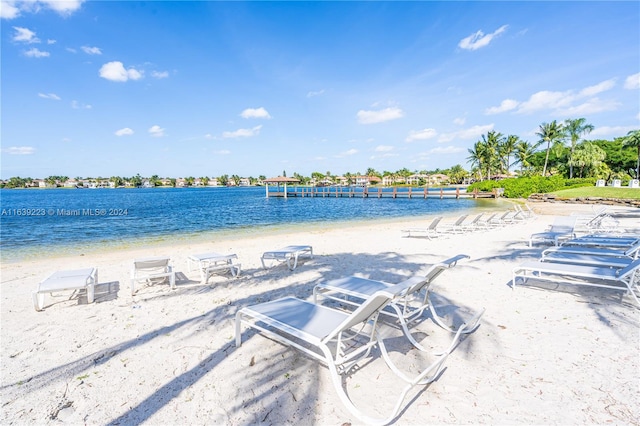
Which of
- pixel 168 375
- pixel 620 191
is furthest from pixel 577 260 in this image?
pixel 620 191

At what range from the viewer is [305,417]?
7.38ft

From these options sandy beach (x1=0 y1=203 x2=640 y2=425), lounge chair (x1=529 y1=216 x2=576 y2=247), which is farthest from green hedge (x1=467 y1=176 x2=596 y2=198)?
sandy beach (x1=0 y1=203 x2=640 y2=425)

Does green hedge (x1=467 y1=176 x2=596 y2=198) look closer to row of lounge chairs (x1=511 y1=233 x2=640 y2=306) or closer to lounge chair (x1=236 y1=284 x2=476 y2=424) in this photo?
row of lounge chairs (x1=511 y1=233 x2=640 y2=306)

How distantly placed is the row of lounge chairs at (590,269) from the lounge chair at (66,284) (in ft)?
22.0

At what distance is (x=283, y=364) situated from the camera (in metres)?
2.95

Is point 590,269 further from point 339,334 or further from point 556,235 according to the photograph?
point 339,334

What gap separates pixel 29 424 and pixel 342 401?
2.35 m

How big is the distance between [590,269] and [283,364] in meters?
4.76

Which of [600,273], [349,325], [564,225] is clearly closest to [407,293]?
[349,325]

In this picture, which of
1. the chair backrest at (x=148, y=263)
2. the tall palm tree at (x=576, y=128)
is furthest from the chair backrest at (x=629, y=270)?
the tall palm tree at (x=576, y=128)

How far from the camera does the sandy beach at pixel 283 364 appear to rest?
232 cm

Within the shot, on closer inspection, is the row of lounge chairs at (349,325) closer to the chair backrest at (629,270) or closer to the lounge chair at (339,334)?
the lounge chair at (339,334)

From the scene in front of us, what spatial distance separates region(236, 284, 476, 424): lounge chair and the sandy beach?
0.11 meters

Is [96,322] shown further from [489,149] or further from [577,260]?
[489,149]
